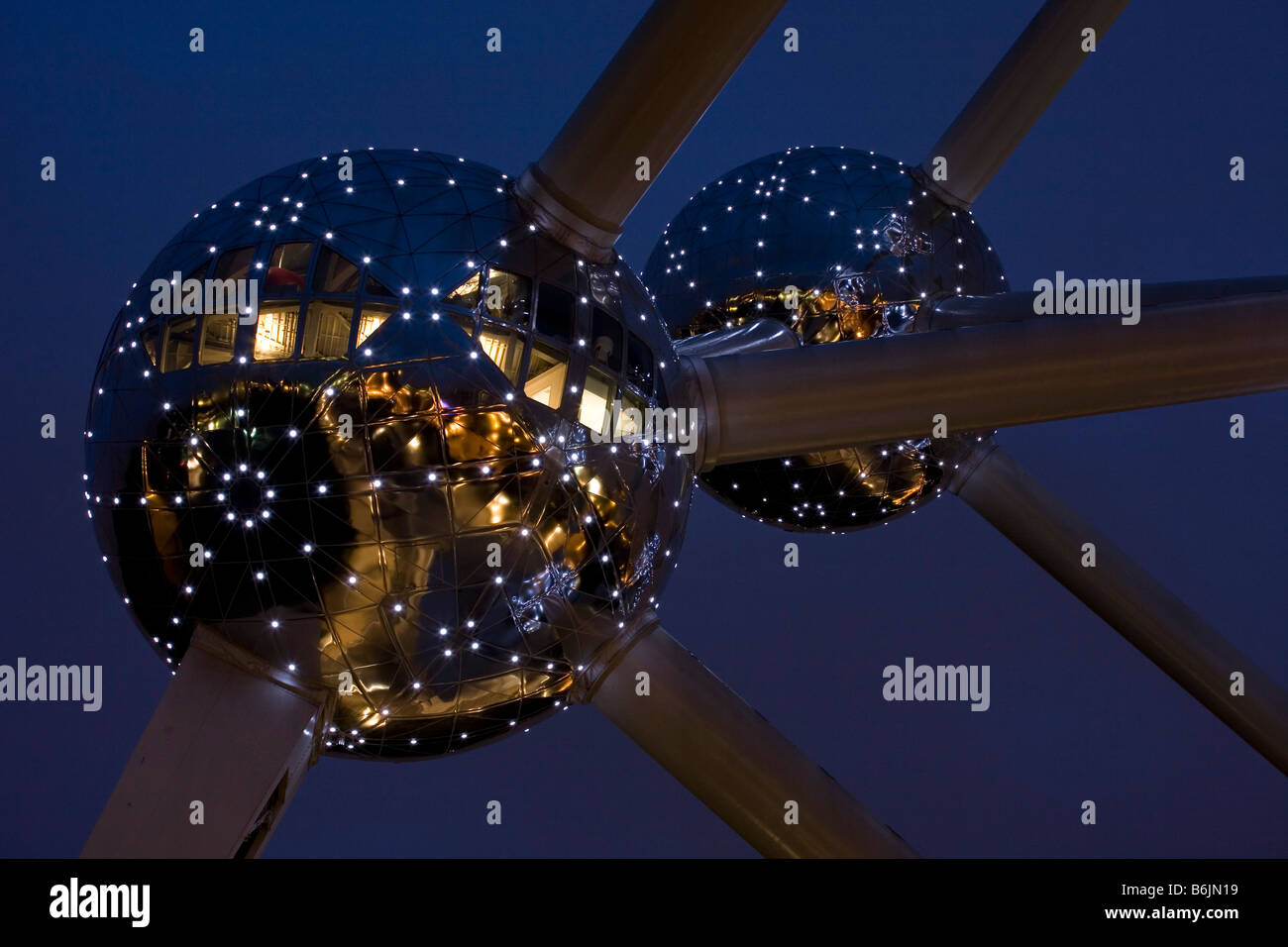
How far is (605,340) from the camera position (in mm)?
3256

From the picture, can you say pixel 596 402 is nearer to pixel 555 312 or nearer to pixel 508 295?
pixel 555 312

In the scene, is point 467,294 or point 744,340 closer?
point 467,294

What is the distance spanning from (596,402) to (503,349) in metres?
0.33

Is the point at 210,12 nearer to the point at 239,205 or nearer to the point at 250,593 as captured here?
the point at 239,205

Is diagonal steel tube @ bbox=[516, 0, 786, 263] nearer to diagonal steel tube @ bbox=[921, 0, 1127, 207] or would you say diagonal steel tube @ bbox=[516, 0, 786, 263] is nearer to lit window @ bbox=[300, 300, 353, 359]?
lit window @ bbox=[300, 300, 353, 359]

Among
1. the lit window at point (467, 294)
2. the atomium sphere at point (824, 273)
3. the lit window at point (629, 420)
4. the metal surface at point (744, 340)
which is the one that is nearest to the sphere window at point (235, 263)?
the lit window at point (467, 294)

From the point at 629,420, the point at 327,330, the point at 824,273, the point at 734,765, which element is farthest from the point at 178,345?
the point at 824,273

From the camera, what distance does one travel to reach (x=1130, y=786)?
9.97 metres

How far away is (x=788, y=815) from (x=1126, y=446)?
778 centimetres

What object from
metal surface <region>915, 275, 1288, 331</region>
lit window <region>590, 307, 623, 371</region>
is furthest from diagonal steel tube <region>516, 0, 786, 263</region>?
metal surface <region>915, 275, 1288, 331</region>

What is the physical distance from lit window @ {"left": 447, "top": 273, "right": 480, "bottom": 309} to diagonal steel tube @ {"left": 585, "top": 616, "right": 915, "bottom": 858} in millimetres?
1505

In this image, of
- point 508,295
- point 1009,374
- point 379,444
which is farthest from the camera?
point 1009,374

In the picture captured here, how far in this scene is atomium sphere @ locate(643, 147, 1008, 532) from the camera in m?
5.32

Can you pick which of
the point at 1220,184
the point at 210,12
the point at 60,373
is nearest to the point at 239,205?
the point at 60,373
